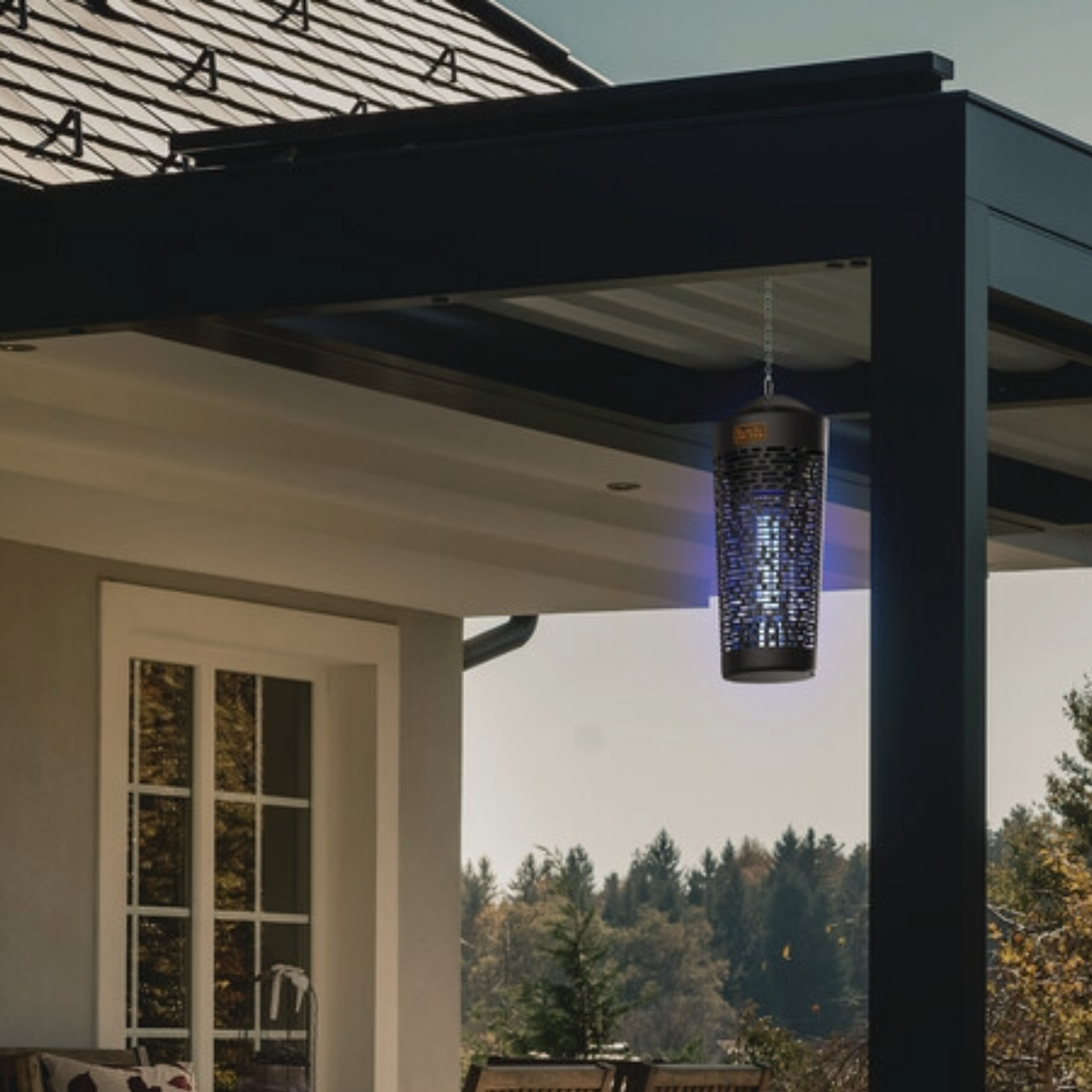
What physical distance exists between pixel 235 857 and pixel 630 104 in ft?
16.4

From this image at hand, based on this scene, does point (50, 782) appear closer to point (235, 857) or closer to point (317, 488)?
point (235, 857)

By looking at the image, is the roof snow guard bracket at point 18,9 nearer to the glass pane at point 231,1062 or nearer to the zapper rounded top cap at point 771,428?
the zapper rounded top cap at point 771,428

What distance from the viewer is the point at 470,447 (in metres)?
7.01

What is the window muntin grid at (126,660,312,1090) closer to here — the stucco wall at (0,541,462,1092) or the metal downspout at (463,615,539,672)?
the stucco wall at (0,541,462,1092)

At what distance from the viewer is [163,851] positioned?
29.8 ft

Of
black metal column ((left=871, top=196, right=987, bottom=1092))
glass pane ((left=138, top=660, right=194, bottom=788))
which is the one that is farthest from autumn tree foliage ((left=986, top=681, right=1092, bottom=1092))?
black metal column ((left=871, top=196, right=987, bottom=1092))

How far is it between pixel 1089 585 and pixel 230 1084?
2430 cm

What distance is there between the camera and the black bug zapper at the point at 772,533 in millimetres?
5309

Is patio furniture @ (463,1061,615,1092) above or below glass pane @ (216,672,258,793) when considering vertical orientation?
below

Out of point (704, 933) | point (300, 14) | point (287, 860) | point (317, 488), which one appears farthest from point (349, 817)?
point (704, 933)

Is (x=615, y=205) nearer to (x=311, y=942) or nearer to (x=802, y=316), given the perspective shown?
(x=802, y=316)

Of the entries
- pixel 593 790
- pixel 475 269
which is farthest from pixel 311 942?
pixel 593 790

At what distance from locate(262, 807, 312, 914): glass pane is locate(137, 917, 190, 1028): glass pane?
518mm

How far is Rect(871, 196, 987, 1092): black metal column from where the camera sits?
4.38m
